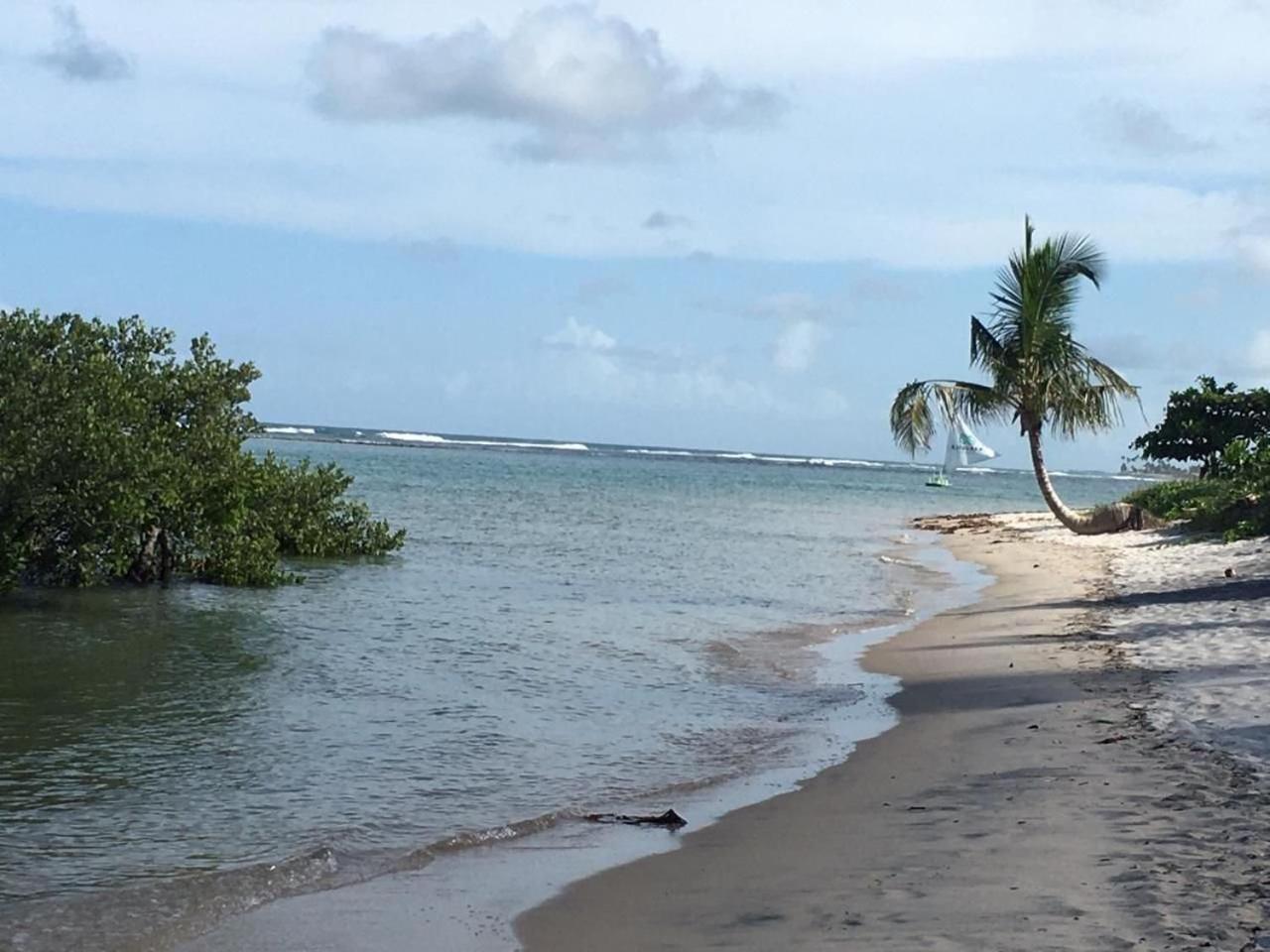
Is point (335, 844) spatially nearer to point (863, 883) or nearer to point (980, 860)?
point (863, 883)

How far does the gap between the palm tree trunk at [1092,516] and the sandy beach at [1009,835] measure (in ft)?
68.4

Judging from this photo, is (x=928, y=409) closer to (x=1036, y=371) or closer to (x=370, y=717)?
(x=1036, y=371)

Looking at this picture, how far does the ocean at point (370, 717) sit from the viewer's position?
814cm

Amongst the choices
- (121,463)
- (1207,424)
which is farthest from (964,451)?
(121,463)

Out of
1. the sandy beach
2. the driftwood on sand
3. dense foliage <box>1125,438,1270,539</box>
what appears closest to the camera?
the sandy beach

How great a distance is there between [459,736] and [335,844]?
138 inches

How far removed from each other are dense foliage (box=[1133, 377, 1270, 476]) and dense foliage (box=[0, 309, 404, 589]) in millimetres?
26174

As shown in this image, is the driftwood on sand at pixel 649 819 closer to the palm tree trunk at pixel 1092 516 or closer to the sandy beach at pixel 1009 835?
the sandy beach at pixel 1009 835

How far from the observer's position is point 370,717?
12773mm

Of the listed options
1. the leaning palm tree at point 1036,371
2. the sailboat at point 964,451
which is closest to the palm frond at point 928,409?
the leaning palm tree at point 1036,371

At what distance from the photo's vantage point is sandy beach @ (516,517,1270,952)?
20.5 ft

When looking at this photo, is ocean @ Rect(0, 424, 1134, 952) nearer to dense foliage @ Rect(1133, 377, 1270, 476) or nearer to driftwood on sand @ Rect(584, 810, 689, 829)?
driftwood on sand @ Rect(584, 810, 689, 829)

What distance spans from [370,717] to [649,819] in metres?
4.48

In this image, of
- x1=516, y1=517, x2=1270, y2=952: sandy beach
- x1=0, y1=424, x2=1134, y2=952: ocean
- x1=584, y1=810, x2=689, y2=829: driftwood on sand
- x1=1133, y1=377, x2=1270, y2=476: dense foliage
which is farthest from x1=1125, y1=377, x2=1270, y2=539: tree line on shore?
x1=584, y1=810, x2=689, y2=829: driftwood on sand
